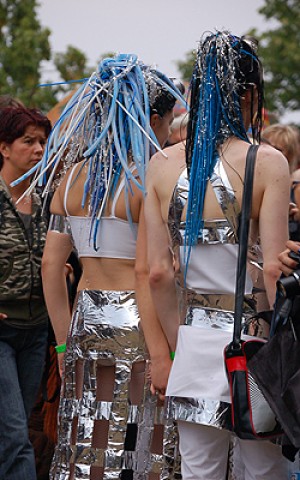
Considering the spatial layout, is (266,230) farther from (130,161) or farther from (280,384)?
(130,161)

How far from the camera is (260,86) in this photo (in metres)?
3.69

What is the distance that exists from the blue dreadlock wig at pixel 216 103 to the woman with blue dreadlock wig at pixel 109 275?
22.7 inches

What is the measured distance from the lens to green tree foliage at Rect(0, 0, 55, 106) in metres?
22.0

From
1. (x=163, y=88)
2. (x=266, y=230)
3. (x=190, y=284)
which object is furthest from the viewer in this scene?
(x=163, y=88)

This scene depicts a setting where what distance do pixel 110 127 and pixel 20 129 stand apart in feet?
3.34

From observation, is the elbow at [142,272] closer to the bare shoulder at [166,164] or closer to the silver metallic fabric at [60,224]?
the bare shoulder at [166,164]

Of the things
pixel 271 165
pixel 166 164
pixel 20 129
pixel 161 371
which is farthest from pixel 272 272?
pixel 20 129

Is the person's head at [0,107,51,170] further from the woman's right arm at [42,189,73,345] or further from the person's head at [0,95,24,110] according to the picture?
the woman's right arm at [42,189,73,345]

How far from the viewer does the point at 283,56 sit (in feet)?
89.8

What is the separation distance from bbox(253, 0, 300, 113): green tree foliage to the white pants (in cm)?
2411

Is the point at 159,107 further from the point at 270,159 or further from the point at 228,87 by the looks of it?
the point at 270,159

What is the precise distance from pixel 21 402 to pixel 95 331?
31.9 inches

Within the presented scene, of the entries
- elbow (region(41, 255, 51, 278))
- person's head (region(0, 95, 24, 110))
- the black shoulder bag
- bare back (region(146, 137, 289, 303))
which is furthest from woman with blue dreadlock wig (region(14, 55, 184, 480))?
person's head (region(0, 95, 24, 110))

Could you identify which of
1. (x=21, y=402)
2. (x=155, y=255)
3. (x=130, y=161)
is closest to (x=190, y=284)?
(x=155, y=255)
